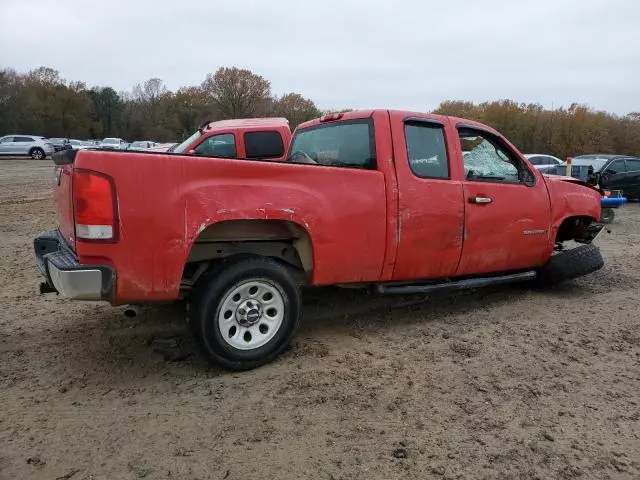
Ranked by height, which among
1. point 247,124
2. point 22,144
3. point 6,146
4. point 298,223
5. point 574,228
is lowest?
point 574,228

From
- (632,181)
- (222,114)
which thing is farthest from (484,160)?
(222,114)

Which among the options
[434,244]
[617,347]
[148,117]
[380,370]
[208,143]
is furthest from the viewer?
[148,117]

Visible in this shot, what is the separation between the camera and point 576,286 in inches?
231

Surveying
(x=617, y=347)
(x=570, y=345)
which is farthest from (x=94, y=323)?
(x=617, y=347)

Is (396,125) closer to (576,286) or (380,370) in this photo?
(380,370)

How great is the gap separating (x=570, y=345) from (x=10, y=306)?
5.07 m

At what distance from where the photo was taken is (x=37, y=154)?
35062 millimetres

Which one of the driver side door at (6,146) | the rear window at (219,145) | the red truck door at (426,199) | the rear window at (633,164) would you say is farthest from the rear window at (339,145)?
the driver side door at (6,146)

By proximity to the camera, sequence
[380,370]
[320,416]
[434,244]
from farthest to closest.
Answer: [434,244]
[380,370]
[320,416]

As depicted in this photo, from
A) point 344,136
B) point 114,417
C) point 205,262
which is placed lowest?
point 114,417

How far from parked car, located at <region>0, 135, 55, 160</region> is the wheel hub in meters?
36.7

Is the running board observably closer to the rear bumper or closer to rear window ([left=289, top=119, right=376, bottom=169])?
rear window ([left=289, top=119, right=376, bottom=169])

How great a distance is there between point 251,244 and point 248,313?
55 centimetres

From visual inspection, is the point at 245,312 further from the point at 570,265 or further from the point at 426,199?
the point at 570,265
